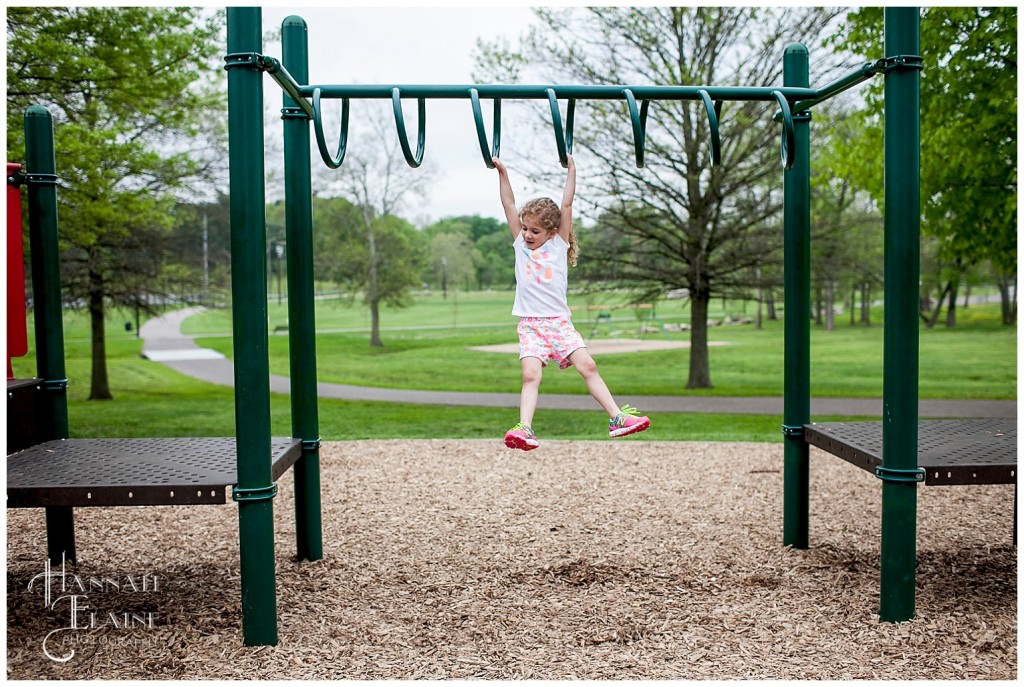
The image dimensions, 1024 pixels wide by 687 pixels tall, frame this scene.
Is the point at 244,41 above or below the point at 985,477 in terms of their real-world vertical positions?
above

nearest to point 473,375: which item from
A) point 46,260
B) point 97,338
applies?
point 97,338

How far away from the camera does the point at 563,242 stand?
4.16 metres

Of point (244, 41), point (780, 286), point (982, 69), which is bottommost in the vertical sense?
point (780, 286)

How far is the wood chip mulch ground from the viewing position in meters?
3.76

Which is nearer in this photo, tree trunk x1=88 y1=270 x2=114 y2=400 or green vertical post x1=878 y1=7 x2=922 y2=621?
green vertical post x1=878 y1=7 x2=922 y2=621

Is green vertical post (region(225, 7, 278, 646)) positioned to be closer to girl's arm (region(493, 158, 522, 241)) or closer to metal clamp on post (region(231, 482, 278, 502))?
metal clamp on post (region(231, 482, 278, 502))

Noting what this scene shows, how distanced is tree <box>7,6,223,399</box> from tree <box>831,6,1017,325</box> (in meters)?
7.99

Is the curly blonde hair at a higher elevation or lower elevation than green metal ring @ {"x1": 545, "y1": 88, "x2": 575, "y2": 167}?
lower

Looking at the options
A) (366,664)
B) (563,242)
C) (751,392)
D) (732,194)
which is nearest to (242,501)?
(366,664)

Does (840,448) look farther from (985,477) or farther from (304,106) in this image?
(304,106)

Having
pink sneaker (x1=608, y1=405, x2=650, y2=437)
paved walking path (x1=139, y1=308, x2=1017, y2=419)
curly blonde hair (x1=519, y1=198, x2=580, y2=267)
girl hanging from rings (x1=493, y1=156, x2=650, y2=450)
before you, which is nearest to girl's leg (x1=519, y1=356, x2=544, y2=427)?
girl hanging from rings (x1=493, y1=156, x2=650, y2=450)

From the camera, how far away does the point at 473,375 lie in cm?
2198

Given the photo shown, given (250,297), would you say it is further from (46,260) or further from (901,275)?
(901,275)

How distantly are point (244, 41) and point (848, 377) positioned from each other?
1985cm
